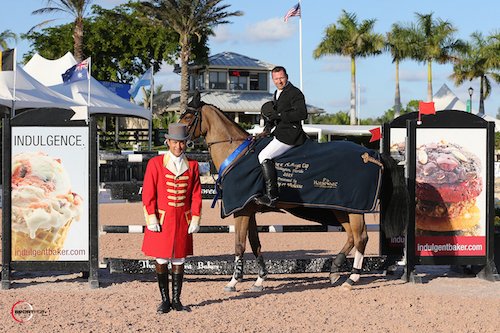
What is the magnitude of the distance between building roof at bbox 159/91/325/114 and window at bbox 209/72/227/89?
3.65 feet

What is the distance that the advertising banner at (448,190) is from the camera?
9.51 metres

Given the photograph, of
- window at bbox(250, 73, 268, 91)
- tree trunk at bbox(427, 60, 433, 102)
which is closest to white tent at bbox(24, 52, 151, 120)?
window at bbox(250, 73, 268, 91)

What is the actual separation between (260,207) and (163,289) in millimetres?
1859

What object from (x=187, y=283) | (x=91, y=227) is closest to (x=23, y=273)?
(x=91, y=227)

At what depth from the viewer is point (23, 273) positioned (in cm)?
994

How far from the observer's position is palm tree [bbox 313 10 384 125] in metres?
68.4

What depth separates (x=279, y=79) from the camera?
899 centimetres

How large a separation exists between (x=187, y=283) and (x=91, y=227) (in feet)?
4.11

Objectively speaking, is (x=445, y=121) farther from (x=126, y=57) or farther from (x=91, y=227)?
(x=126, y=57)

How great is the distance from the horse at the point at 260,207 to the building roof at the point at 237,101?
54713 mm

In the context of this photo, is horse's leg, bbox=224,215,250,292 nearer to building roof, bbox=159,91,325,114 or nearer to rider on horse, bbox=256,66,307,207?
rider on horse, bbox=256,66,307,207

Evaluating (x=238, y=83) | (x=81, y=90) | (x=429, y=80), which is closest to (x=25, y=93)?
(x=81, y=90)

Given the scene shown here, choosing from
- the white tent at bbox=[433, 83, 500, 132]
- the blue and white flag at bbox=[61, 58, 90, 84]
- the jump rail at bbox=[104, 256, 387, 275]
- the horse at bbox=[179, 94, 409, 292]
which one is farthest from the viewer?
the white tent at bbox=[433, 83, 500, 132]

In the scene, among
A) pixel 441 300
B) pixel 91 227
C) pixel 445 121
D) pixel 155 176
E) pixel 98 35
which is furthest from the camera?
pixel 98 35
